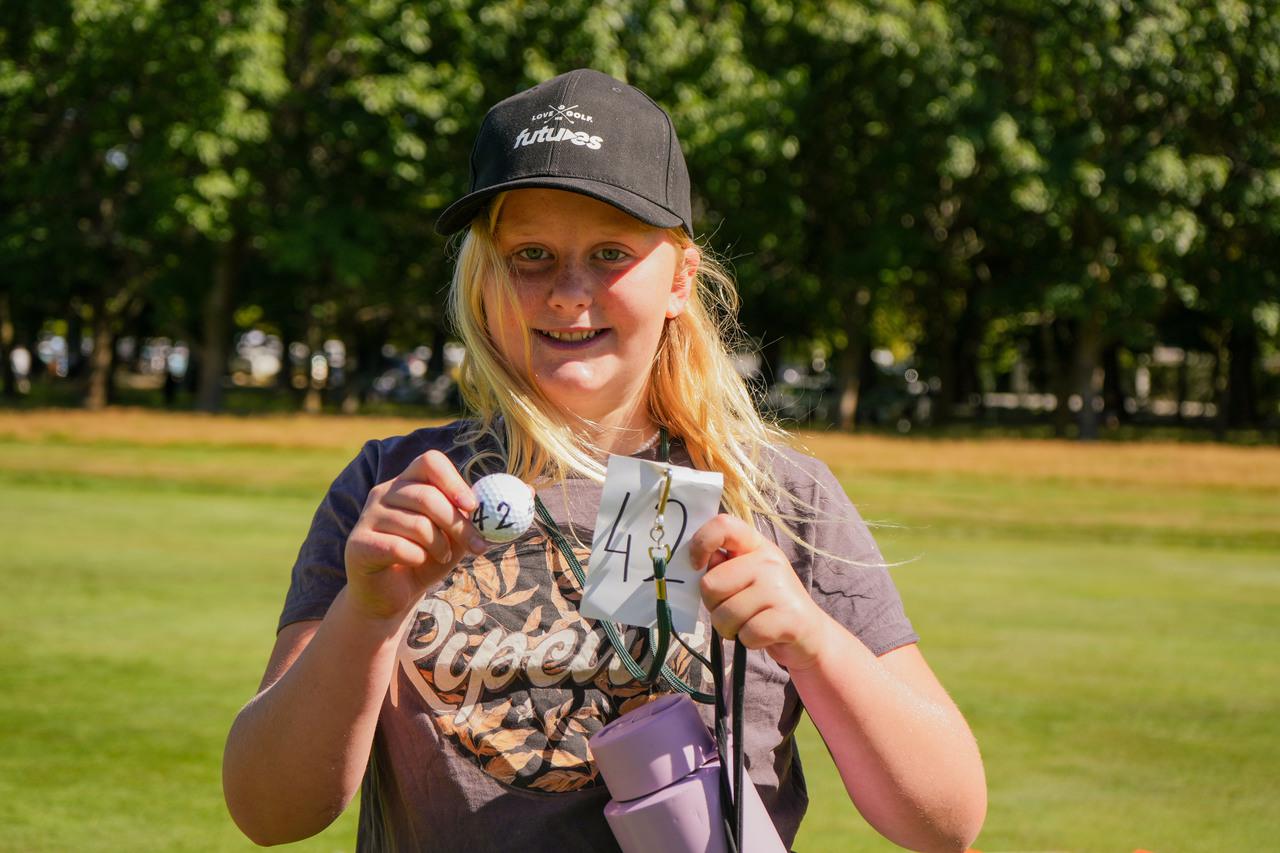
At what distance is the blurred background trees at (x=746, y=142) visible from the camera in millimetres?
32125

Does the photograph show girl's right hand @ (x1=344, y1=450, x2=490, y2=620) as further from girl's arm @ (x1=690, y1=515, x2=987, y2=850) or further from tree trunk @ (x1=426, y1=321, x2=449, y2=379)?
tree trunk @ (x1=426, y1=321, x2=449, y2=379)

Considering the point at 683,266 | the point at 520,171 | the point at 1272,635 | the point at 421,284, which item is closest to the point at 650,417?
the point at 683,266

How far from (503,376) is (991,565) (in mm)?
10561

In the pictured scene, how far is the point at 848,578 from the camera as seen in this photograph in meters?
2.37

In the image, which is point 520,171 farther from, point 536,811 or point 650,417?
point 536,811

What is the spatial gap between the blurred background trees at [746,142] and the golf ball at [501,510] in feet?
96.8

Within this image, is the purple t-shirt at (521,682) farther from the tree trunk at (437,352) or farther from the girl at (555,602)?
the tree trunk at (437,352)

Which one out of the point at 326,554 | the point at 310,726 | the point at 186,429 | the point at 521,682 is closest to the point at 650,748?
the point at 521,682

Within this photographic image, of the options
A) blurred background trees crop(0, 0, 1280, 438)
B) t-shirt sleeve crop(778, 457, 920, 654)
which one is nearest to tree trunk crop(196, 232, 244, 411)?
blurred background trees crop(0, 0, 1280, 438)

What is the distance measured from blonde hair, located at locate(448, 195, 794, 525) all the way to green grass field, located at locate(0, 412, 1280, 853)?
0.53 m

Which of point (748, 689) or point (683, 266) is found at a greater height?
point (683, 266)

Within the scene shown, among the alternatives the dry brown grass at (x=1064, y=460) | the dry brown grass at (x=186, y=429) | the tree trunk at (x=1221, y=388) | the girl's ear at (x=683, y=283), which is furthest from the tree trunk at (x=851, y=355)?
the girl's ear at (x=683, y=283)

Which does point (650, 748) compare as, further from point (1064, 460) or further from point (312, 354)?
point (312, 354)

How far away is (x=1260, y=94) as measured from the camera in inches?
1313
